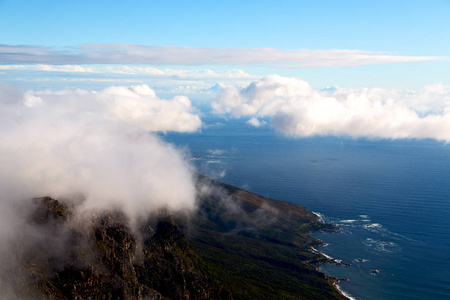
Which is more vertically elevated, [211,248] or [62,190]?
[62,190]

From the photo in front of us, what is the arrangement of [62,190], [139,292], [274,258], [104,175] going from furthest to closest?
[274,258], [104,175], [62,190], [139,292]

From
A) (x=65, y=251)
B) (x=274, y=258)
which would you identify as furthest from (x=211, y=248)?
(x=65, y=251)

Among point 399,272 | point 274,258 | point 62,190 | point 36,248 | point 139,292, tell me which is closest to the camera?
point 36,248

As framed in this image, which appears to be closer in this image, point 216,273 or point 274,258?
point 216,273

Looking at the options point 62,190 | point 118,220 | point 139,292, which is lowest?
point 139,292

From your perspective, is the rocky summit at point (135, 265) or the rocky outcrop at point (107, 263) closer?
the rocky outcrop at point (107, 263)

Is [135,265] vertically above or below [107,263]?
below

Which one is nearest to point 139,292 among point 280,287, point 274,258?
point 280,287

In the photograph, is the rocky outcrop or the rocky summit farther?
the rocky summit

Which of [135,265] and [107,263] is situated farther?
[135,265]

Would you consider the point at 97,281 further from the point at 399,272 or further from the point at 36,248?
the point at 399,272
